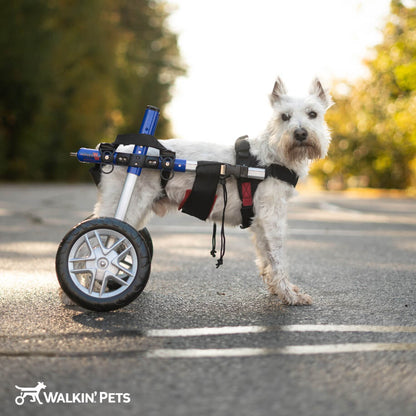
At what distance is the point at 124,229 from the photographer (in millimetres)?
3936

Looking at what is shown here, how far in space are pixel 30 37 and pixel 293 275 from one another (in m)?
26.0

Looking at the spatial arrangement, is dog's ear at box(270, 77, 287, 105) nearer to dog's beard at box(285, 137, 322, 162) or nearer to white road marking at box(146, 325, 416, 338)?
dog's beard at box(285, 137, 322, 162)

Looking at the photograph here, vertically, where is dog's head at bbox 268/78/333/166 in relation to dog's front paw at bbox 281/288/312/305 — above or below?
above

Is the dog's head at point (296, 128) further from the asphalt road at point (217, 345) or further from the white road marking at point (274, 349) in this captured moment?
the white road marking at point (274, 349)

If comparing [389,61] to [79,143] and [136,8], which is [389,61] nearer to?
[79,143]

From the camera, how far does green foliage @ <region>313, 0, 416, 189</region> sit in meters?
24.9

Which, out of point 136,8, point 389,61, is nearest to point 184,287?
point 389,61

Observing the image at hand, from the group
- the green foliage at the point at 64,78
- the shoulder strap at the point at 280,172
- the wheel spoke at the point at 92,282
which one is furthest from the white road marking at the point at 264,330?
the green foliage at the point at 64,78

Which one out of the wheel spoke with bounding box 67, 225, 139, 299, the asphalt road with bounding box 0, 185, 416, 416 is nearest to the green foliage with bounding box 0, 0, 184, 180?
the asphalt road with bounding box 0, 185, 416, 416

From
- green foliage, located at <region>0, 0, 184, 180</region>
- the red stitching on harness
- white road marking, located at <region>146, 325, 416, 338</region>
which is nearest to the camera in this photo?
white road marking, located at <region>146, 325, 416, 338</region>

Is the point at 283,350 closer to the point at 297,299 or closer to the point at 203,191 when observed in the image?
the point at 297,299

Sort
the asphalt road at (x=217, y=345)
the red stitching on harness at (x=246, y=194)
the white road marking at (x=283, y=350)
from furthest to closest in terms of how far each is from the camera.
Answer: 1. the red stitching on harness at (x=246, y=194)
2. the white road marking at (x=283, y=350)
3. the asphalt road at (x=217, y=345)

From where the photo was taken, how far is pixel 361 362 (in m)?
2.99

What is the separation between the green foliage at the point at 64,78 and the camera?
28516 mm
